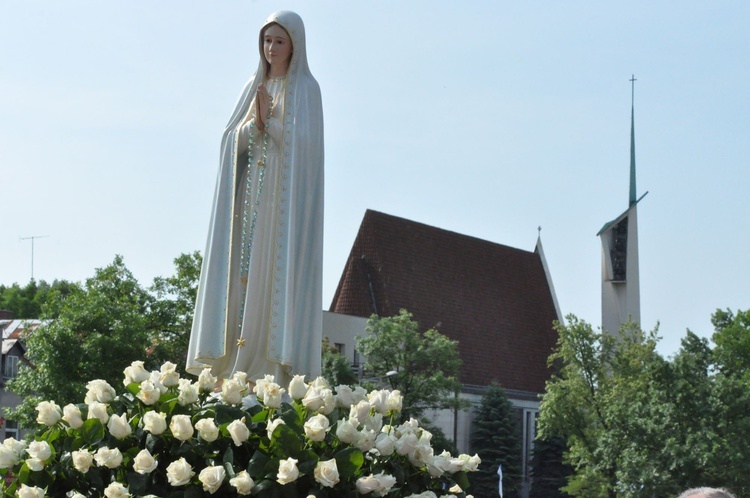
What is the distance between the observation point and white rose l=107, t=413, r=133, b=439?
561cm

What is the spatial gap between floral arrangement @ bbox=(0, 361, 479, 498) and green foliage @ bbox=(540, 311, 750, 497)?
3733 centimetres

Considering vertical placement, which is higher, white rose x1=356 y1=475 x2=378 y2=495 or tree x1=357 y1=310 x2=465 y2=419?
tree x1=357 y1=310 x2=465 y2=419

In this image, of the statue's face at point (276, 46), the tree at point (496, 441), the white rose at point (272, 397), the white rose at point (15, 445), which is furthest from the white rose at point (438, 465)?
the tree at point (496, 441)

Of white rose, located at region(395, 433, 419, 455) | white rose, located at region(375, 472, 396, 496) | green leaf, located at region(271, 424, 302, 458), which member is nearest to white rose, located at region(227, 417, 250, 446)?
green leaf, located at region(271, 424, 302, 458)

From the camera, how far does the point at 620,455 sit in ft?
150

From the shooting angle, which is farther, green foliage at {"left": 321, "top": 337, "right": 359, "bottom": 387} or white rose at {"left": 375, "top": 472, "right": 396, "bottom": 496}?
green foliage at {"left": 321, "top": 337, "right": 359, "bottom": 387}

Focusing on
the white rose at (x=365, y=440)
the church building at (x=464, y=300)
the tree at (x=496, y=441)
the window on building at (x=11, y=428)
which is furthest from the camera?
the church building at (x=464, y=300)

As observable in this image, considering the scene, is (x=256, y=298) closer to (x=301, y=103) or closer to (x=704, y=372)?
(x=301, y=103)

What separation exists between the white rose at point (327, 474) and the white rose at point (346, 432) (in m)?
0.24

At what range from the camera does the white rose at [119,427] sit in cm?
561

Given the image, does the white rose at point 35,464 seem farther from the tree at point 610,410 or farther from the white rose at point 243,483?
the tree at point 610,410

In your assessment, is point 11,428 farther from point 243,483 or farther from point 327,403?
point 243,483

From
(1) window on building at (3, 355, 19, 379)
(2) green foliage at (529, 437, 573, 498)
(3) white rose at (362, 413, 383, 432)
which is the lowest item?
(2) green foliage at (529, 437, 573, 498)

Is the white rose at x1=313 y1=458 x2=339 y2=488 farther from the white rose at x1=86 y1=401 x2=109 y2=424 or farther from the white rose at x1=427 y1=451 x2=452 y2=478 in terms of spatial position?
the white rose at x1=86 y1=401 x2=109 y2=424
